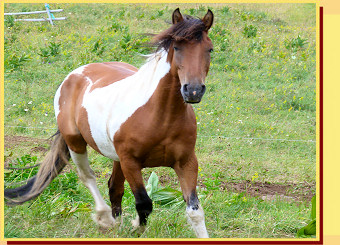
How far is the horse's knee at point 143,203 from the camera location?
4.43 meters

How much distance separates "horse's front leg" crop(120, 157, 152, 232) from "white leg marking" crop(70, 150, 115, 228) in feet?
1.81

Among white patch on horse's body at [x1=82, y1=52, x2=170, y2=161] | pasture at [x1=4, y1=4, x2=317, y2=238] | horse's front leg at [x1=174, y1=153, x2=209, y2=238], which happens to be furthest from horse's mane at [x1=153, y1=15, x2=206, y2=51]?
horse's front leg at [x1=174, y1=153, x2=209, y2=238]

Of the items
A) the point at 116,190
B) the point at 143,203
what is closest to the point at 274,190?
the point at 116,190

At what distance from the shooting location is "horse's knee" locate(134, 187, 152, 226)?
175 inches

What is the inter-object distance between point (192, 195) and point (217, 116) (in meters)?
4.76

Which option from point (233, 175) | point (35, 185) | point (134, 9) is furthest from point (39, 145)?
point (134, 9)

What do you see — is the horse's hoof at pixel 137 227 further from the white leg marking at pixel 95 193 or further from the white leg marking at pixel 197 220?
the white leg marking at pixel 197 220

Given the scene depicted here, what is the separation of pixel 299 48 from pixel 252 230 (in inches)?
335

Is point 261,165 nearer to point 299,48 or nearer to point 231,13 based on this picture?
point 299,48

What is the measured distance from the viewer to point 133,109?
14.2 feet

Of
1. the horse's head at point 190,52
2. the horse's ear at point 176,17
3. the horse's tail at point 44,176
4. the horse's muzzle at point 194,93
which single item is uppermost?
the horse's ear at point 176,17

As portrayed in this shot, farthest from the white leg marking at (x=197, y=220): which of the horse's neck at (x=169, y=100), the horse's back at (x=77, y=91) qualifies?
the horse's back at (x=77, y=91)

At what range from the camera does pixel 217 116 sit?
29.3 feet

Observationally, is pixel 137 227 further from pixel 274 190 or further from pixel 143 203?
pixel 274 190
